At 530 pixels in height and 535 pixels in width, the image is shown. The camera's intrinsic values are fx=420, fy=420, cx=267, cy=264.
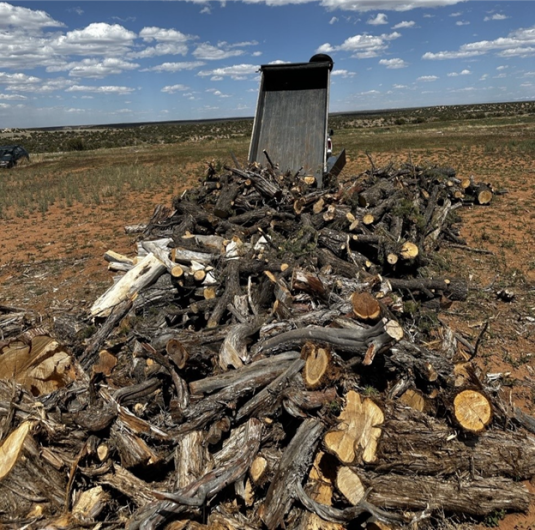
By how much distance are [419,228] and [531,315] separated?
2872mm

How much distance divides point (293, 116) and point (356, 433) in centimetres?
1156

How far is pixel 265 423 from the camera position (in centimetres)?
403

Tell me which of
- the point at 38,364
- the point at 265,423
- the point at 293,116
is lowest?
the point at 265,423

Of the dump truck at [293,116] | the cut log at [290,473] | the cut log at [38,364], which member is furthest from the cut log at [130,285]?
the dump truck at [293,116]

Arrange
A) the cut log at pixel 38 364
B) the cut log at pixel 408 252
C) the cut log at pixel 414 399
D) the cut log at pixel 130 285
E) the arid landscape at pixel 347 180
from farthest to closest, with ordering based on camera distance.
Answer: the cut log at pixel 408 252, the cut log at pixel 130 285, the arid landscape at pixel 347 180, the cut log at pixel 38 364, the cut log at pixel 414 399

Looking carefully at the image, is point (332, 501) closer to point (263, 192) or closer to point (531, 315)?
point (531, 315)

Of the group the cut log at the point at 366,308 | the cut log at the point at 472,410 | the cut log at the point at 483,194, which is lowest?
the cut log at the point at 472,410

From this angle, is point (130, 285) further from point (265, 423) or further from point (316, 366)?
point (316, 366)

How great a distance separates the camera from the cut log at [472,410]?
12.0 ft

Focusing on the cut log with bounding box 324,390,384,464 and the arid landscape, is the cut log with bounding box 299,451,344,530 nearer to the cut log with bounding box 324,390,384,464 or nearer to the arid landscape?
the cut log with bounding box 324,390,384,464

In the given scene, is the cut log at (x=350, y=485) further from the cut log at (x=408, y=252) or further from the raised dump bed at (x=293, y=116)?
the raised dump bed at (x=293, y=116)

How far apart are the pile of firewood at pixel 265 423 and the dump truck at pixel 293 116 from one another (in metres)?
8.09

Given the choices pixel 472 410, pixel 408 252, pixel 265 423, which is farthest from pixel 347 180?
pixel 265 423

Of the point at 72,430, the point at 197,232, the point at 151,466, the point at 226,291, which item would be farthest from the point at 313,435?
the point at 197,232
